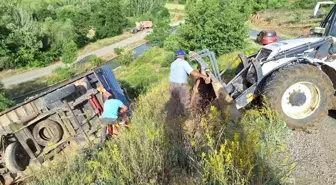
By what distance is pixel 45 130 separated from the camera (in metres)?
7.26

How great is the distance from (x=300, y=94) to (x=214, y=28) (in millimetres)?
13757

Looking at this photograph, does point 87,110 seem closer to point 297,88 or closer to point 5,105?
point 297,88

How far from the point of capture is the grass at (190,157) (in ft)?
10.8

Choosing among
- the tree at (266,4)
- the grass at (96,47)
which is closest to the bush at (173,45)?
the grass at (96,47)

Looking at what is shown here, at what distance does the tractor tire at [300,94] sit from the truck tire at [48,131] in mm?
4931

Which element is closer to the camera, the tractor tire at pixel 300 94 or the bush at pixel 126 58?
the tractor tire at pixel 300 94

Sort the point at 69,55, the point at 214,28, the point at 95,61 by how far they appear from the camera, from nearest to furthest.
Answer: the point at 214,28, the point at 69,55, the point at 95,61

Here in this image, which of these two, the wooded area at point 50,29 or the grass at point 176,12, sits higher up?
the wooded area at point 50,29

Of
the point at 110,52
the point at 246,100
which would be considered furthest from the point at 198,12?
the point at 110,52

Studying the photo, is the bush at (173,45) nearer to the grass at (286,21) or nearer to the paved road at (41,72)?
the paved road at (41,72)

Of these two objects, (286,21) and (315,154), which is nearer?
(315,154)

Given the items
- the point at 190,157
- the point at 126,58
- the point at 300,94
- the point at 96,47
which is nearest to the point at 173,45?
the point at 126,58

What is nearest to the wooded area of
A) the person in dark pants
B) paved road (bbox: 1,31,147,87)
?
paved road (bbox: 1,31,147,87)

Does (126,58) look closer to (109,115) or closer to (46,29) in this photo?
(46,29)
